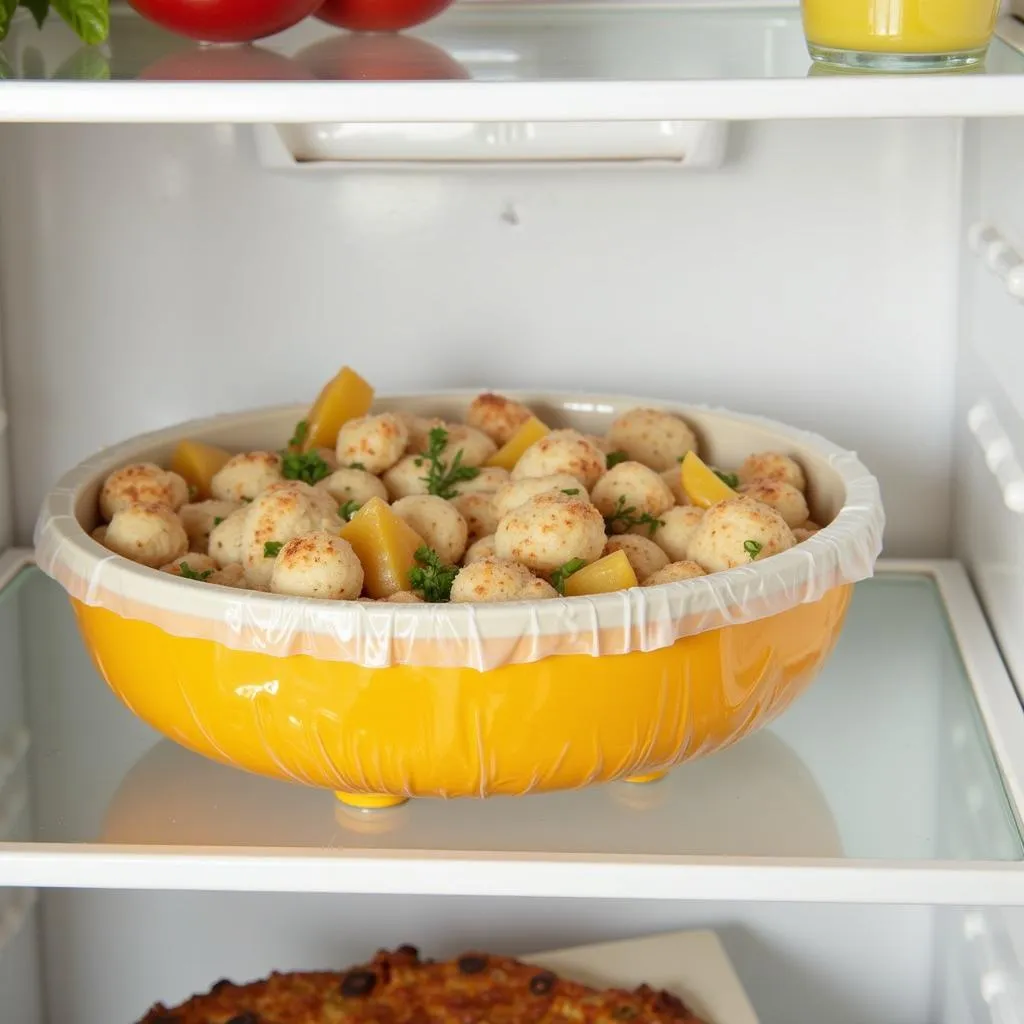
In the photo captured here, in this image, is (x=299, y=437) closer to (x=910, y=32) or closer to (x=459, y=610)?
(x=459, y=610)

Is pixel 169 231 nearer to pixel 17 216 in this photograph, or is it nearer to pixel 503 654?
pixel 17 216

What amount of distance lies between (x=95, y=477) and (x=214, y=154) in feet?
1.01

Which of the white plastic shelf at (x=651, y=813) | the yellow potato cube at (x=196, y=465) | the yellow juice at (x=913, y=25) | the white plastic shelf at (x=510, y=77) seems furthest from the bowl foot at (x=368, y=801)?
the yellow juice at (x=913, y=25)

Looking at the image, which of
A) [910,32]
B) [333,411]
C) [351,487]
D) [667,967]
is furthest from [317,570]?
[667,967]

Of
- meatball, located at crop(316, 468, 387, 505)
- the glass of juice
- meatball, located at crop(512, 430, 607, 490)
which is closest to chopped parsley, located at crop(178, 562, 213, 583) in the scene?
meatball, located at crop(316, 468, 387, 505)

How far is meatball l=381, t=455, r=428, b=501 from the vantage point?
969 millimetres

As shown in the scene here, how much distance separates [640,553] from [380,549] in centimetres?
15

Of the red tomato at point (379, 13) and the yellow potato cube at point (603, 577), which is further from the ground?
the red tomato at point (379, 13)

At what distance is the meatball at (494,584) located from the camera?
0.78 meters

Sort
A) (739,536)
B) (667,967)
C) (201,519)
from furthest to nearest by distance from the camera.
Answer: (667,967), (201,519), (739,536)

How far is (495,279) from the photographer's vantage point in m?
1.16

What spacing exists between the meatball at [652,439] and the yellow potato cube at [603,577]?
21 cm

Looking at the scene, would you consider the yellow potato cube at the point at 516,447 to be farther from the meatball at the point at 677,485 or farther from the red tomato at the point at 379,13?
the red tomato at the point at 379,13

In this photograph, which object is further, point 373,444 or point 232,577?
point 373,444
